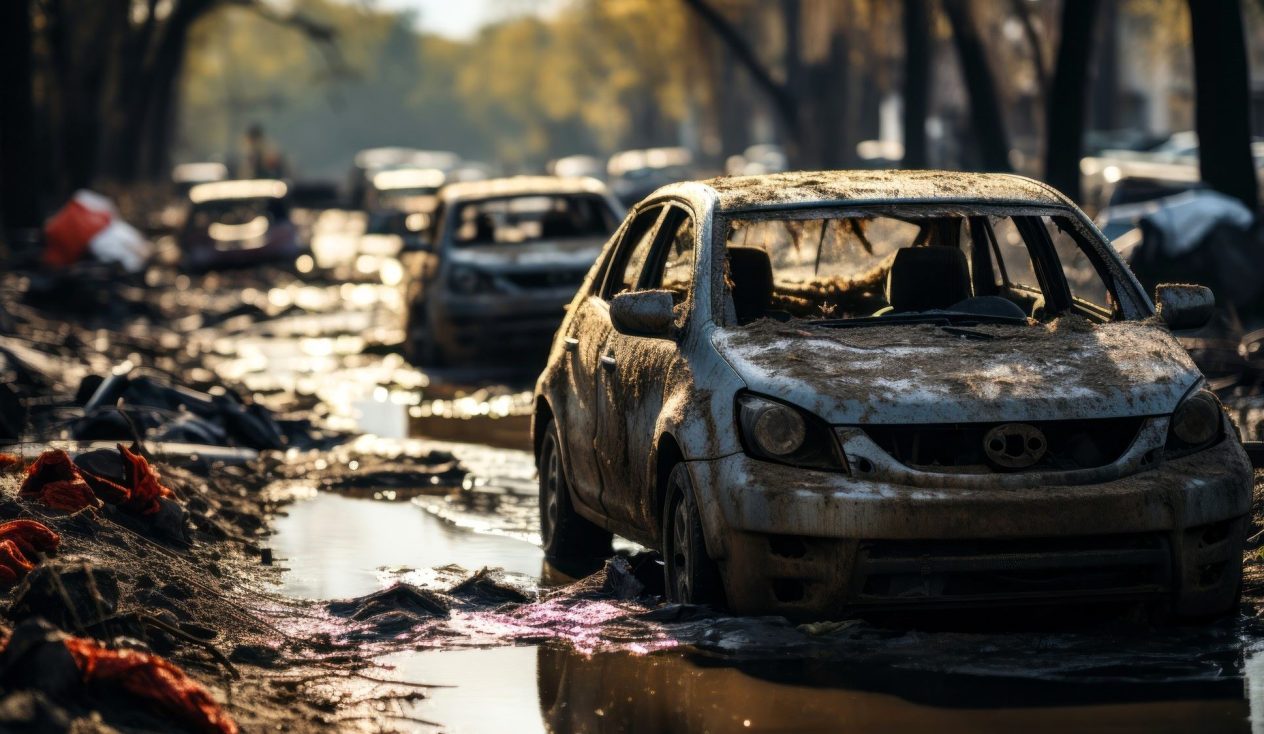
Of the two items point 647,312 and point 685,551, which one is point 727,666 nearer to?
point 685,551

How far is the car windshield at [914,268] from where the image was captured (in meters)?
7.71

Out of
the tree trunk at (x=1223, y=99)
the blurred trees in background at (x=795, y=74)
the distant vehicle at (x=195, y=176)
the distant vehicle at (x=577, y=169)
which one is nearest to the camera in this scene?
the tree trunk at (x=1223, y=99)

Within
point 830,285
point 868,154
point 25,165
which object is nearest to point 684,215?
point 830,285

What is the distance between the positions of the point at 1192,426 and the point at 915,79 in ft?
86.8

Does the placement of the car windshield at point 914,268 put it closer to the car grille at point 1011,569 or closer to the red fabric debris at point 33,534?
the car grille at point 1011,569

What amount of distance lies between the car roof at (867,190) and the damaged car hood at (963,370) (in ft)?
1.87

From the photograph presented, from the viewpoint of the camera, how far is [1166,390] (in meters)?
6.69

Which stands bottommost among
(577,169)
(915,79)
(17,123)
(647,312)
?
(577,169)

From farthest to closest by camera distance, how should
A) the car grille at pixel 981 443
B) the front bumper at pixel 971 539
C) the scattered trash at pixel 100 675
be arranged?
→ the car grille at pixel 981 443 < the front bumper at pixel 971 539 < the scattered trash at pixel 100 675

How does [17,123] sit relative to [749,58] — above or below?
below

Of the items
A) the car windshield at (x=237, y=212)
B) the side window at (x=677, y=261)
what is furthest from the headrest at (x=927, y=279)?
the car windshield at (x=237, y=212)

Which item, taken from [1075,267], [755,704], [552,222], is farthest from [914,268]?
[552,222]

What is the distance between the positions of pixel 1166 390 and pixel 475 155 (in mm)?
184512

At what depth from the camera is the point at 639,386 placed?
7.59 m
